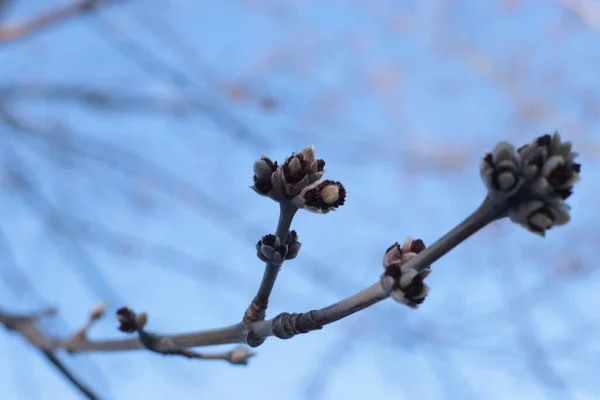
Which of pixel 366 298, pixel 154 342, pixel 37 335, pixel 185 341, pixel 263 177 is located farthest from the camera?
pixel 37 335

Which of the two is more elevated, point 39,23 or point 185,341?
point 39,23

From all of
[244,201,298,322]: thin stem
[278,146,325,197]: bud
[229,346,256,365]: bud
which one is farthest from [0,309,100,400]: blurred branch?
[278,146,325,197]: bud

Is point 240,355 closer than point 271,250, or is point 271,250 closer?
point 271,250

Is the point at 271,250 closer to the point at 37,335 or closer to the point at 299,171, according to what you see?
the point at 299,171

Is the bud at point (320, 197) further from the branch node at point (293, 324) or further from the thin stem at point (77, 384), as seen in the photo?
the thin stem at point (77, 384)

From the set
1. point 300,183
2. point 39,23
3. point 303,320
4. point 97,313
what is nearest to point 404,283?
point 303,320

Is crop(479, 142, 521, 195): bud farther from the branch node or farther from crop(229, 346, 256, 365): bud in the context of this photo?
crop(229, 346, 256, 365): bud
